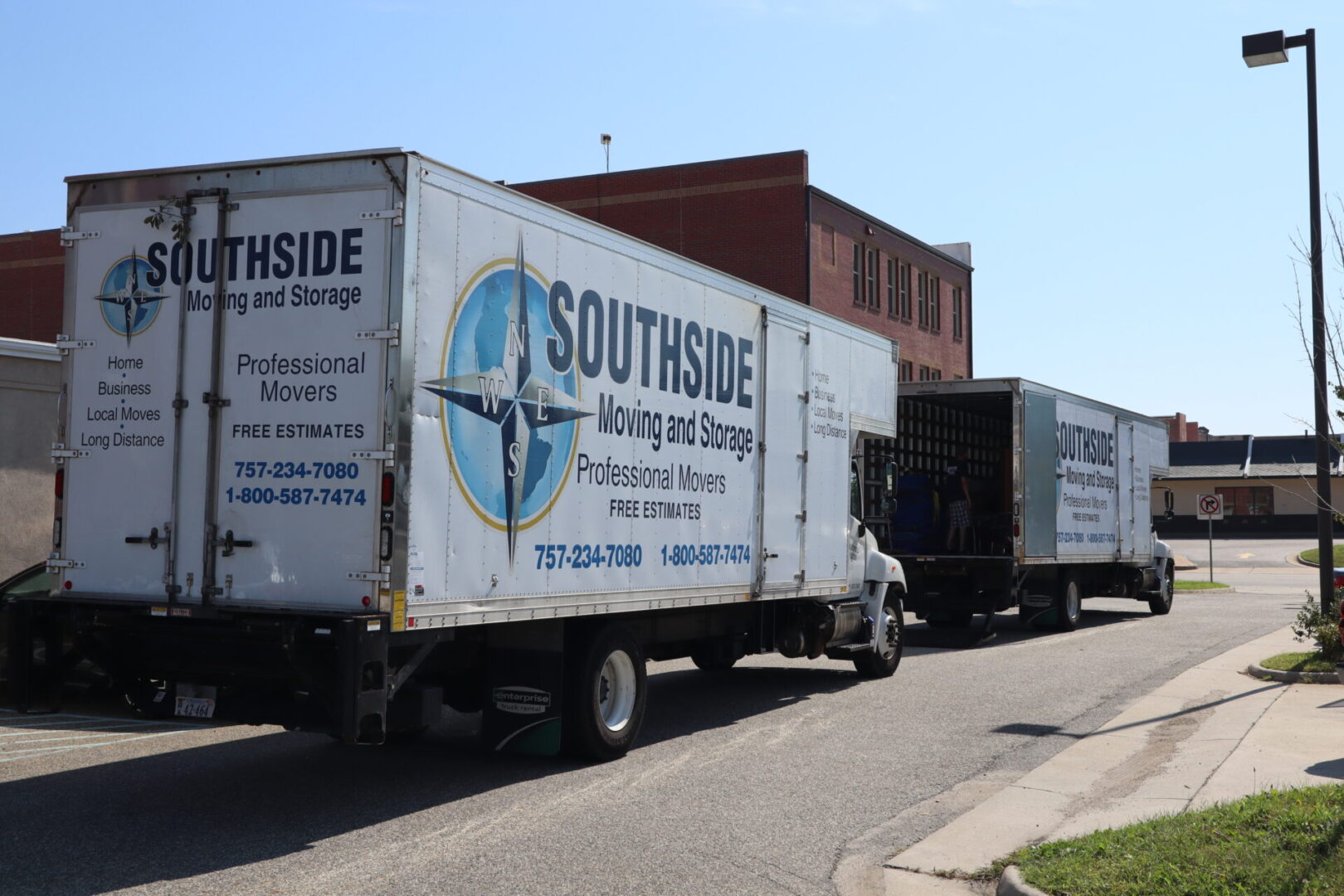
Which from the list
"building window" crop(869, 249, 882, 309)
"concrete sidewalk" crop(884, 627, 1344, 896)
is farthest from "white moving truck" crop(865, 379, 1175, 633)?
"building window" crop(869, 249, 882, 309)

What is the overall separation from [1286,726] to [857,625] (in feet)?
14.0

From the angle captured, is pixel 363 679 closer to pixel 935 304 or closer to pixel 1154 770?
pixel 1154 770

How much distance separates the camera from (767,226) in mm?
37688

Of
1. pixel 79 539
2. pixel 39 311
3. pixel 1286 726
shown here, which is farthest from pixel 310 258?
pixel 39 311

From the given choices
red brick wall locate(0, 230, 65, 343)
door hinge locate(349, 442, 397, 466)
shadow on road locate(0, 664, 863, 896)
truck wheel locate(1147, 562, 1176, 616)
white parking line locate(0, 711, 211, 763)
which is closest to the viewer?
shadow on road locate(0, 664, 863, 896)

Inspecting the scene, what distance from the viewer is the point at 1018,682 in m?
13.8

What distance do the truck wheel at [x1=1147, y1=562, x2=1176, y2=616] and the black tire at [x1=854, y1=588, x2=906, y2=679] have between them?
12527mm

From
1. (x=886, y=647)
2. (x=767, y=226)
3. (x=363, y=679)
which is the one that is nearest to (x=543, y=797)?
(x=363, y=679)

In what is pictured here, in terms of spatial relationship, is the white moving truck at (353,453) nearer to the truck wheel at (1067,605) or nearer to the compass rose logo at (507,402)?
the compass rose logo at (507,402)

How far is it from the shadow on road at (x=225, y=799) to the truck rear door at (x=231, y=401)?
130 centimetres

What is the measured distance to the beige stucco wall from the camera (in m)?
15.6

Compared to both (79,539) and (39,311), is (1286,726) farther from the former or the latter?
(39,311)

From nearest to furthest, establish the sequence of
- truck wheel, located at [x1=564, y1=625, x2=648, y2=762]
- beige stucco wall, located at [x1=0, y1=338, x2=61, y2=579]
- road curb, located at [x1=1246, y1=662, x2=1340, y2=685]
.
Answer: truck wheel, located at [x1=564, y1=625, x2=648, y2=762] < road curb, located at [x1=1246, y1=662, x2=1340, y2=685] < beige stucco wall, located at [x1=0, y1=338, x2=61, y2=579]

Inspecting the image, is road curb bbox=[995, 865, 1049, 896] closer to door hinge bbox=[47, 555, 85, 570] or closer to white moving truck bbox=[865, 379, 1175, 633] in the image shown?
door hinge bbox=[47, 555, 85, 570]
